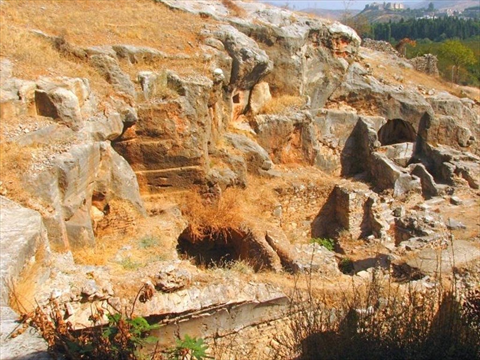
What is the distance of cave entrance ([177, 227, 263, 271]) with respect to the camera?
10.1m

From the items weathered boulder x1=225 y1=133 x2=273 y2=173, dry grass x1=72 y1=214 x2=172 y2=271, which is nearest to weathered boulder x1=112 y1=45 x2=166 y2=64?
weathered boulder x1=225 y1=133 x2=273 y2=173

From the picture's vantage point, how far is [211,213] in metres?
10.4

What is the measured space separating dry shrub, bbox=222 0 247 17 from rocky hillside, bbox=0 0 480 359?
8cm

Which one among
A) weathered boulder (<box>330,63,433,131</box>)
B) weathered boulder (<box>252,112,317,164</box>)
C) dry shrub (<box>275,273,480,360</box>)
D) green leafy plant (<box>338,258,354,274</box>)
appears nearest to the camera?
dry shrub (<box>275,273,480,360</box>)

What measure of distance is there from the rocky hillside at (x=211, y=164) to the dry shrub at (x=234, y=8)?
0.26ft

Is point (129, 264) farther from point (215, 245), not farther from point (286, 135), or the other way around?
point (286, 135)

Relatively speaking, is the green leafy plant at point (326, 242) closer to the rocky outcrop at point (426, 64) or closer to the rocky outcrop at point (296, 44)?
the rocky outcrop at point (296, 44)

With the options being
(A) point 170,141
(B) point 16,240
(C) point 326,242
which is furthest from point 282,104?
(B) point 16,240

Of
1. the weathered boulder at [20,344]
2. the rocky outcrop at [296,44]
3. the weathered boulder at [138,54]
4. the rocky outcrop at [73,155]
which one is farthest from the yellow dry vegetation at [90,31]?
the weathered boulder at [20,344]

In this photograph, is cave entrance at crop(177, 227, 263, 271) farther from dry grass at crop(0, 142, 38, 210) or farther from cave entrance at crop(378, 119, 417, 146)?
cave entrance at crop(378, 119, 417, 146)

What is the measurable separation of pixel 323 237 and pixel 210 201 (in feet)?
12.7

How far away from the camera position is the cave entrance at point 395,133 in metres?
16.8

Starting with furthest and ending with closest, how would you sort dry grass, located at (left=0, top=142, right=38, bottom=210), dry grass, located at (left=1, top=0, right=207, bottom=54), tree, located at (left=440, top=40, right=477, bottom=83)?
tree, located at (left=440, top=40, right=477, bottom=83) < dry grass, located at (left=1, top=0, right=207, bottom=54) < dry grass, located at (left=0, top=142, right=38, bottom=210)

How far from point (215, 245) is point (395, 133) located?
31.1 feet
